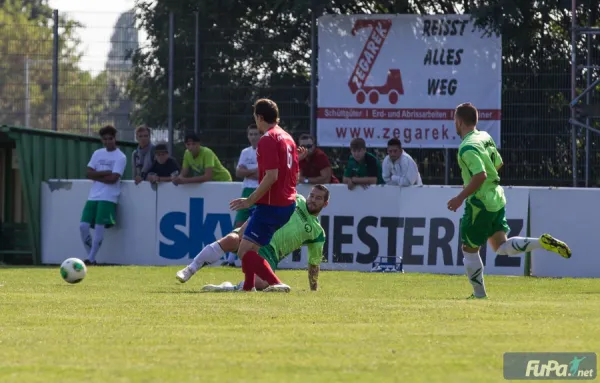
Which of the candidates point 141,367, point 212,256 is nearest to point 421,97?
point 212,256

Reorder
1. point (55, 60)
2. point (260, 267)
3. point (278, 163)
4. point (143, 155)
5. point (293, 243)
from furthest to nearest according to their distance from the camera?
point (55, 60)
point (143, 155)
point (293, 243)
point (260, 267)
point (278, 163)

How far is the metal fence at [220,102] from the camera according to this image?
20.1 meters

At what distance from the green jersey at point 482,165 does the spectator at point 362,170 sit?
7.19 m

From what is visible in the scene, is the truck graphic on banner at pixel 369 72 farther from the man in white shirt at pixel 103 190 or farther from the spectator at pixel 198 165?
the man in white shirt at pixel 103 190

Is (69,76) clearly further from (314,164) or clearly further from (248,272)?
(248,272)

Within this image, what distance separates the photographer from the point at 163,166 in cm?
2044

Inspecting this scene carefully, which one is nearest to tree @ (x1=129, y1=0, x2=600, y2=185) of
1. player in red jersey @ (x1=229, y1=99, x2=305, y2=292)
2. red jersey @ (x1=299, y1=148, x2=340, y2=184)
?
red jersey @ (x1=299, y1=148, x2=340, y2=184)

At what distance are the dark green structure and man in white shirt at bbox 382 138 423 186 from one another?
17.8 feet

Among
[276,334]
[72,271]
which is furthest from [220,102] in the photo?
[276,334]

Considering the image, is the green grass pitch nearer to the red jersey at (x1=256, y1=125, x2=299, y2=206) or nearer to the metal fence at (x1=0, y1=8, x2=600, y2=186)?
the red jersey at (x1=256, y1=125, x2=299, y2=206)

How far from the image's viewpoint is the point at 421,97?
823 inches

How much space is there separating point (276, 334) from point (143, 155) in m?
12.8

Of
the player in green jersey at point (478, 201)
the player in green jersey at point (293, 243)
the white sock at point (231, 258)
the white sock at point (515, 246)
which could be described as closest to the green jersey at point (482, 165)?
the player in green jersey at point (478, 201)

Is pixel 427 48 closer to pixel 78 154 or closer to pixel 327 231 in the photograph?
pixel 327 231
